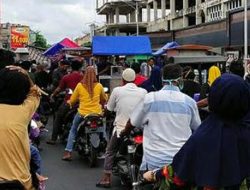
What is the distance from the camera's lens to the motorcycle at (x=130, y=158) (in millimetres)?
7053

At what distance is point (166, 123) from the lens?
5316 millimetres

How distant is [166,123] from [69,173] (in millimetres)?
4289

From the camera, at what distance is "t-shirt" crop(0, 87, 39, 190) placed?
13.1 feet

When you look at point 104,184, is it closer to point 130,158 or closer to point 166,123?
point 130,158

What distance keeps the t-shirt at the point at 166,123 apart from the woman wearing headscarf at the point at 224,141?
4.41 ft

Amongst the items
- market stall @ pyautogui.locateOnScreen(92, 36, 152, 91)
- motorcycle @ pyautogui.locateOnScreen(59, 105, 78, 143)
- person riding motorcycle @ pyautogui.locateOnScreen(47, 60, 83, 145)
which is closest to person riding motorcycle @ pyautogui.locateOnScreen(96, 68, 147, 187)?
motorcycle @ pyautogui.locateOnScreen(59, 105, 78, 143)

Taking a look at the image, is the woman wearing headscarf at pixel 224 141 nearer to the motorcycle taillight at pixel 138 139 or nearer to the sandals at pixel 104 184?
the motorcycle taillight at pixel 138 139

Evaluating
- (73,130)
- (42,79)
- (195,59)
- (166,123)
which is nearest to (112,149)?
(73,130)

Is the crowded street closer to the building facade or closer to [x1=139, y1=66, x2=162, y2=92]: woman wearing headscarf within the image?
[x1=139, y1=66, x2=162, y2=92]: woman wearing headscarf

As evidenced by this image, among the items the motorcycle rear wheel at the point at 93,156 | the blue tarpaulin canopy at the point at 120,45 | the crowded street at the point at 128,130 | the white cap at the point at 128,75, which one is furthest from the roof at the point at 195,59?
the white cap at the point at 128,75

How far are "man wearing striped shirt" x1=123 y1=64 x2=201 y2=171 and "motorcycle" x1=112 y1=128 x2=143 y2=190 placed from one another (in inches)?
45.7

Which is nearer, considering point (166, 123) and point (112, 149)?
point (166, 123)

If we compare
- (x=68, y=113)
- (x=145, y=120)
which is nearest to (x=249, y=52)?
(x=68, y=113)

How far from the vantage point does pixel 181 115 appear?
209 inches
